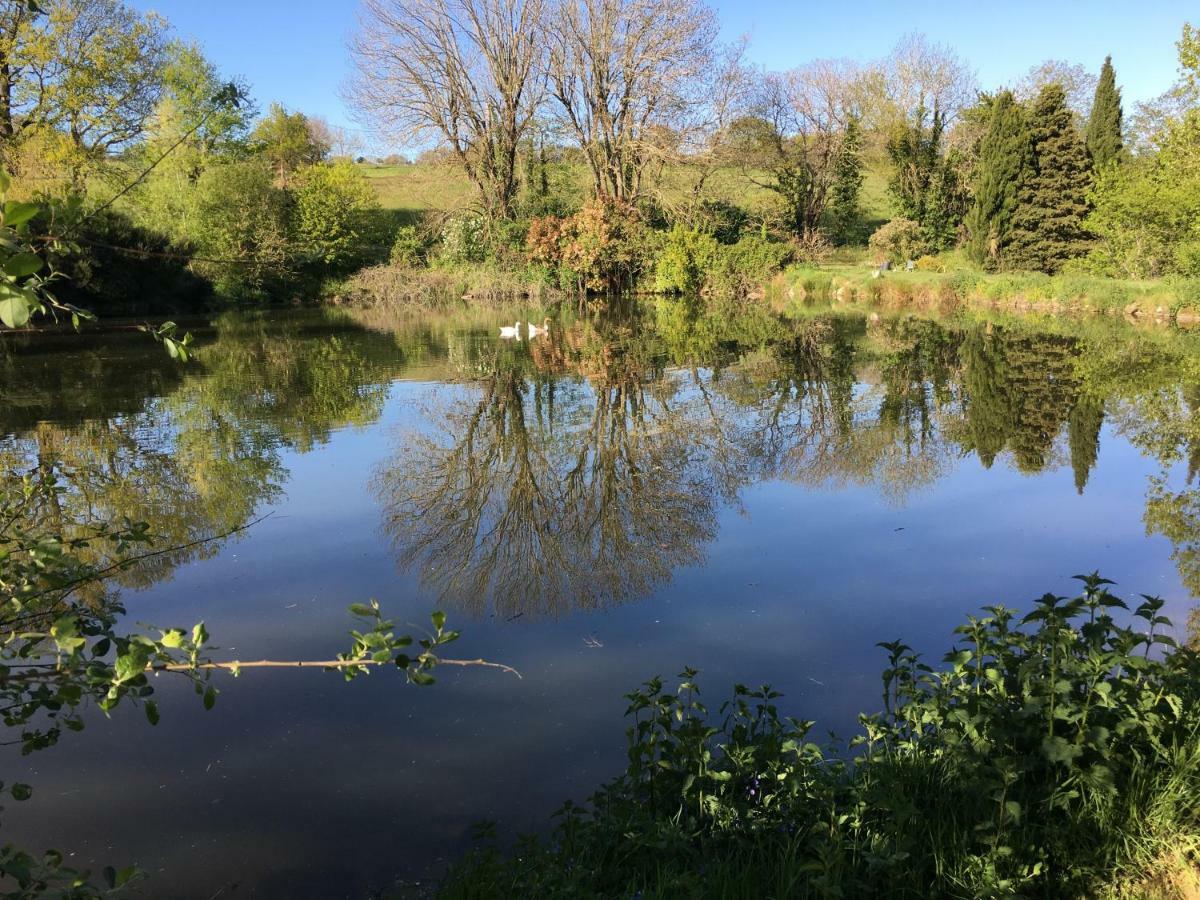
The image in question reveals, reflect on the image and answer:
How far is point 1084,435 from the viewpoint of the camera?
912 centimetres

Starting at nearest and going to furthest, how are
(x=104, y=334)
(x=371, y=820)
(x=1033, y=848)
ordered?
1. (x=1033, y=848)
2. (x=371, y=820)
3. (x=104, y=334)

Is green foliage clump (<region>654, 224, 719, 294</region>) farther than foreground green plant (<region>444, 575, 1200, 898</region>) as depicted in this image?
Yes

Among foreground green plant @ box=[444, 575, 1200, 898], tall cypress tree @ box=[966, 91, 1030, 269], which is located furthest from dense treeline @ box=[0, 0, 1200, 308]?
foreground green plant @ box=[444, 575, 1200, 898]

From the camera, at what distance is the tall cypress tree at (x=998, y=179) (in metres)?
25.9

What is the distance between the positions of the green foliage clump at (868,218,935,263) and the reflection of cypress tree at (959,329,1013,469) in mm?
13007

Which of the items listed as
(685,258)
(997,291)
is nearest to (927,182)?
(997,291)

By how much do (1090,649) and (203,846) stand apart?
334cm

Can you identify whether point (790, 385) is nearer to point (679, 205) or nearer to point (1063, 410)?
point (1063, 410)

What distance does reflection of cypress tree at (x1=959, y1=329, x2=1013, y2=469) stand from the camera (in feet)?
29.5

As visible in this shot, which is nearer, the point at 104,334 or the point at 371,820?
the point at 371,820

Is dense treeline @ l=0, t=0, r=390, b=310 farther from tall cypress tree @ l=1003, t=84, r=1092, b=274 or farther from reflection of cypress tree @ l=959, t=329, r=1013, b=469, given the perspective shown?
tall cypress tree @ l=1003, t=84, r=1092, b=274

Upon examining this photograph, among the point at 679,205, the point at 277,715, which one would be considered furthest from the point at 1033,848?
the point at 679,205

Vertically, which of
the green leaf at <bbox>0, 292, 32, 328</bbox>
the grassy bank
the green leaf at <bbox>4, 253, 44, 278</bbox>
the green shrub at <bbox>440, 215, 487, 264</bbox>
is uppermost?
the green shrub at <bbox>440, 215, 487, 264</bbox>

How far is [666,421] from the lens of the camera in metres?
10.1
